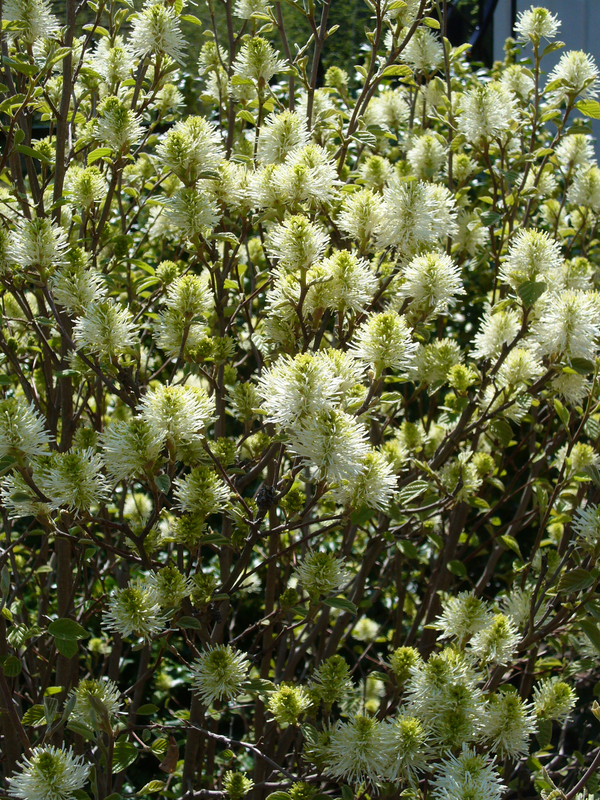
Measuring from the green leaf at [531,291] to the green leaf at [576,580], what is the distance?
586 millimetres

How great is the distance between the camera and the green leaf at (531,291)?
5.19 feet

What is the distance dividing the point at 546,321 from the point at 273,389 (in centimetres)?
77

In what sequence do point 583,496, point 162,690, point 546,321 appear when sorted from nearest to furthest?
point 546,321 < point 583,496 < point 162,690

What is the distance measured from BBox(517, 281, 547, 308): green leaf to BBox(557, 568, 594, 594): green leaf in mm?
586

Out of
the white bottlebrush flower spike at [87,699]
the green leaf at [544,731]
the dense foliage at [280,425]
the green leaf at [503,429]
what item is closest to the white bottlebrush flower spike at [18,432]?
the dense foliage at [280,425]

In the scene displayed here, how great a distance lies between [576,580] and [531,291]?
2.05 feet

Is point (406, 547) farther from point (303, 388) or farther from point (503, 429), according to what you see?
point (303, 388)

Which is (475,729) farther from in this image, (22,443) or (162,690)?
(162,690)

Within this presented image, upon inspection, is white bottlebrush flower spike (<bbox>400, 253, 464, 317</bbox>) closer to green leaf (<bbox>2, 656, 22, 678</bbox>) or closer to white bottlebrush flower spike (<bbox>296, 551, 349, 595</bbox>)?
white bottlebrush flower spike (<bbox>296, 551, 349, 595</bbox>)

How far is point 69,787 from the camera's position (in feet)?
4.20

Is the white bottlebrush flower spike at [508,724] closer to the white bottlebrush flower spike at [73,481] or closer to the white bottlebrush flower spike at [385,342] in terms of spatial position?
the white bottlebrush flower spike at [385,342]

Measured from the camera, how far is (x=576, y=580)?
1.43 m

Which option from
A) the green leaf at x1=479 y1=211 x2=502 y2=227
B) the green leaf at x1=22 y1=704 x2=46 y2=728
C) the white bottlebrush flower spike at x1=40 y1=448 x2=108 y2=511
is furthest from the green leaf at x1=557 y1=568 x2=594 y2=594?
the green leaf at x1=22 y1=704 x2=46 y2=728

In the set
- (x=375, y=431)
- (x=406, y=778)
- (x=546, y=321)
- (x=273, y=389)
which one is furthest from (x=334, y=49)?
(x=406, y=778)
